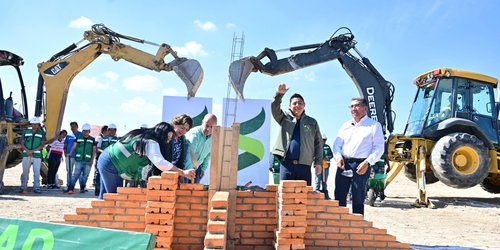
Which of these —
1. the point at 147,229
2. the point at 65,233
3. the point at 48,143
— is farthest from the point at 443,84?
the point at 48,143

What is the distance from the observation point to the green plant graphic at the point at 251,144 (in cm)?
805

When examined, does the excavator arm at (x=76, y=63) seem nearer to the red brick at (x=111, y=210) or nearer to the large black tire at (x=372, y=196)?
the large black tire at (x=372, y=196)

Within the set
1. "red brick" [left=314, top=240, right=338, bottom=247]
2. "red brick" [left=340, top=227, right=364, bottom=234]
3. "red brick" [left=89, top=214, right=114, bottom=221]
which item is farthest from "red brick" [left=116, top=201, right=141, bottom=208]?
"red brick" [left=340, top=227, right=364, bottom=234]

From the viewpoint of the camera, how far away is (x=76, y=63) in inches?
389

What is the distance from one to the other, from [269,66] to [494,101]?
5634 mm

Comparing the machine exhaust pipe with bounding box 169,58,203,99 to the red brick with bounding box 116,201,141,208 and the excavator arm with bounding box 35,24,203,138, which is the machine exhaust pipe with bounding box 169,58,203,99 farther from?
the red brick with bounding box 116,201,141,208

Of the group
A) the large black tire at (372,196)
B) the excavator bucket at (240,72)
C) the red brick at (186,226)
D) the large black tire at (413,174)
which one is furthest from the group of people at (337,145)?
the large black tire at (413,174)

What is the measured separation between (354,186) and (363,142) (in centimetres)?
48

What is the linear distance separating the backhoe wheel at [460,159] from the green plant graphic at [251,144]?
3.80 meters

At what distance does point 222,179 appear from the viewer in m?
3.85

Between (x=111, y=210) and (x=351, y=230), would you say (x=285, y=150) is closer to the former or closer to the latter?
(x=351, y=230)

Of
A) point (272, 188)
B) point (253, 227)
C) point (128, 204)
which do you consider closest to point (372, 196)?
point (272, 188)

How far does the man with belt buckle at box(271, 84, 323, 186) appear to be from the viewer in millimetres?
4250

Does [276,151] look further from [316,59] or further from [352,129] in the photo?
[316,59]
